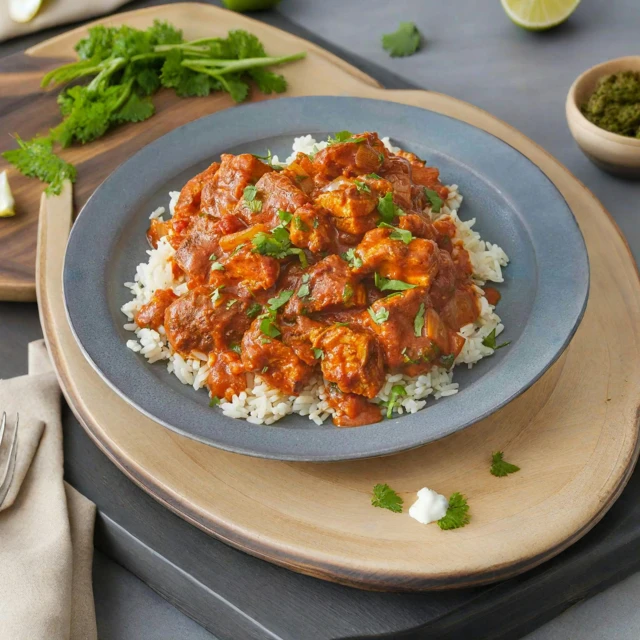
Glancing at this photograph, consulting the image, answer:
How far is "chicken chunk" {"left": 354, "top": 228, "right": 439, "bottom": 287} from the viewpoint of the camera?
4.12 m

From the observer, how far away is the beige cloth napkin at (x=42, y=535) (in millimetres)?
3717

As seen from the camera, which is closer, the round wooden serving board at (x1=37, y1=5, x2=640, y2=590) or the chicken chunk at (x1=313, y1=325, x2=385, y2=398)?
the round wooden serving board at (x1=37, y1=5, x2=640, y2=590)

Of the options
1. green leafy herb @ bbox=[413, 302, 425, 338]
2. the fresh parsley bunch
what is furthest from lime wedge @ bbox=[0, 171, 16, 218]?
green leafy herb @ bbox=[413, 302, 425, 338]

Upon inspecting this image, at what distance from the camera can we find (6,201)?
543 centimetres

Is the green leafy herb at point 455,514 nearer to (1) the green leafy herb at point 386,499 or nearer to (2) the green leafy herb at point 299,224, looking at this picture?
→ (1) the green leafy herb at point 386,499

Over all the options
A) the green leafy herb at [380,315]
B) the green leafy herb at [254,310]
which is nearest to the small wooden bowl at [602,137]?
the green leafy herb at [380,315]

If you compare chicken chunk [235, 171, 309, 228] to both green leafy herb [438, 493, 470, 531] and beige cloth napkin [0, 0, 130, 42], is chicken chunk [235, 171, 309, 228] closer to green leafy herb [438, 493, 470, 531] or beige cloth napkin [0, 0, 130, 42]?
green leafy herb [438, 493, 470, 531]

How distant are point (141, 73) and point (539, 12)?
346 centimetres

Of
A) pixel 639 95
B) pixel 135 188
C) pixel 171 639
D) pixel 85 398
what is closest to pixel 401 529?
pixel 171 639

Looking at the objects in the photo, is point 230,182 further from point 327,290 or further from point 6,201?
point 6,201

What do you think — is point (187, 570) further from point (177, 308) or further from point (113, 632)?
point (177, 308)

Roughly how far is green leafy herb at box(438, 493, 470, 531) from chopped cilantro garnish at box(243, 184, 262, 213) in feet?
6.04

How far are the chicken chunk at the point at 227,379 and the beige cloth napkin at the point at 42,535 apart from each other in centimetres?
86

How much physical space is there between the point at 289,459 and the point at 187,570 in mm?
770
